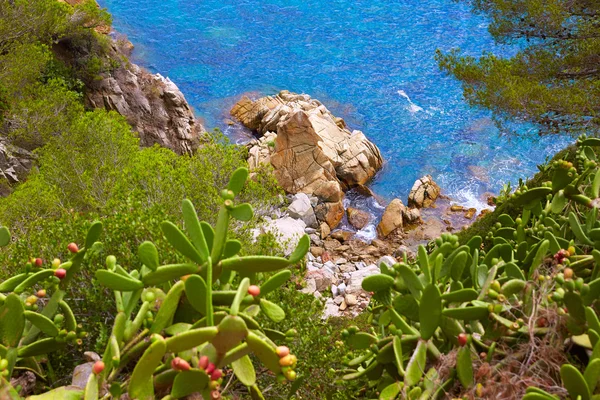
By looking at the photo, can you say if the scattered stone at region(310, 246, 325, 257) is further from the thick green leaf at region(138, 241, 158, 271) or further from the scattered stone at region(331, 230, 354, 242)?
the thick green leaf at region(138, 241, 158, 271)

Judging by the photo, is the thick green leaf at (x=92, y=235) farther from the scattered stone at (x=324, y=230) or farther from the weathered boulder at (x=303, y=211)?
the scattered stone at (x=324, y=230)

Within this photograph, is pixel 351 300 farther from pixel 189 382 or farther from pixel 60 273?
pixel 189 382

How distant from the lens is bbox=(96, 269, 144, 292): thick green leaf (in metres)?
2.56

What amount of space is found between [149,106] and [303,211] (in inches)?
275

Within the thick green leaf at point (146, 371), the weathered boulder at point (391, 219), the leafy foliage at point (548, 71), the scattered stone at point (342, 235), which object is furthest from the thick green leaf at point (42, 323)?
the weathered boulder at point (391, 219)

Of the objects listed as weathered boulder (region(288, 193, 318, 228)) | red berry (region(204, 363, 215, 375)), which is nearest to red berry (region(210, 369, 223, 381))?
red berry (region(204, 363, 215, 375))

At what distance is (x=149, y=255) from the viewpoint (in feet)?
8.94

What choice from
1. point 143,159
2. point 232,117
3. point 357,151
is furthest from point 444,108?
point 143,159

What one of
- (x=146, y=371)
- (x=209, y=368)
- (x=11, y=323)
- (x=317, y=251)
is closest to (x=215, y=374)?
(x=209, y=368)

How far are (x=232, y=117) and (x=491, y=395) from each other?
1920cm

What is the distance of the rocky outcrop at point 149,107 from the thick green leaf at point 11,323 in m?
15.5

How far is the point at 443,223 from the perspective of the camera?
16.3 meters

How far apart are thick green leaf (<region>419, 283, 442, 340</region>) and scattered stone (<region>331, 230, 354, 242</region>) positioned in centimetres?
1298

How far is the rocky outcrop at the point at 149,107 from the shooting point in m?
17.6
